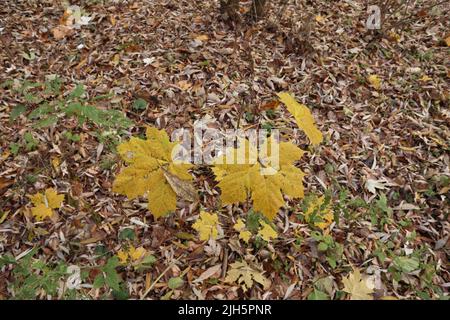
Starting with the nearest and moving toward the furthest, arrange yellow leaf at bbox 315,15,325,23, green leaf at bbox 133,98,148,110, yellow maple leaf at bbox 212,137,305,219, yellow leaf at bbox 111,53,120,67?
yellow maple leaf at bbox 212,137,305,219, green leaf at bbox 133,98,148,110, yellow leaf at bbox 111,53,120,67, yellow leaf at bbox 315,15,325,23

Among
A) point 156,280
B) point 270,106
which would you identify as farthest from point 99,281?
point 270,106

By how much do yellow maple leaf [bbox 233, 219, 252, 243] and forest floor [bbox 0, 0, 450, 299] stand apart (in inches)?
2.2

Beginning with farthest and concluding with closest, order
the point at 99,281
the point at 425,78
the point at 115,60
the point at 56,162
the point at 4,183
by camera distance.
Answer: the point at 425,78 < the point at 115,60 < the point at 56,162 < the point at 4,183 < the point at 99,281

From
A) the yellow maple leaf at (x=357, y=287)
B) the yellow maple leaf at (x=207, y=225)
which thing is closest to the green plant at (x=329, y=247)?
the yellow maple leaf at (x=357, y=287)

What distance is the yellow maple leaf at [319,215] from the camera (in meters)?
2.46

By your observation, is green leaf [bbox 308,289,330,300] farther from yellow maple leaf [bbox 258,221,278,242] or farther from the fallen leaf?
the fallen leaf

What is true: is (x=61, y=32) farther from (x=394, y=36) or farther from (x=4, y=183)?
(x=394, y=36)

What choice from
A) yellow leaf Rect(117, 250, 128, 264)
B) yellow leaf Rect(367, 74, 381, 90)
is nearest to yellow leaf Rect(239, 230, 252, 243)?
yellow leaf Rect(117, 250, 128, 264)

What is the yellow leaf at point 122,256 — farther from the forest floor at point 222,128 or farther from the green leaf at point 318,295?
the green leaf at point 318,295

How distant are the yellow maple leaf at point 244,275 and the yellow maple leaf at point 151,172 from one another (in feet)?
2.70

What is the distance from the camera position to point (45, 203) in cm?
243

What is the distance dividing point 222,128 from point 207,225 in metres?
0.96

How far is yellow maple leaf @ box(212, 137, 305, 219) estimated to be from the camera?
1.59 metres

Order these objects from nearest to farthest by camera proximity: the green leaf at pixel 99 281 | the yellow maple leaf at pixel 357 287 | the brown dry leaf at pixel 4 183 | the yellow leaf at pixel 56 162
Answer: the green leaf at pixel 99 281
the yellow maple leaf at pixel 357 287
the brown dry leaf at pixel 4 183
the yellow leaf at pixel 56 162
